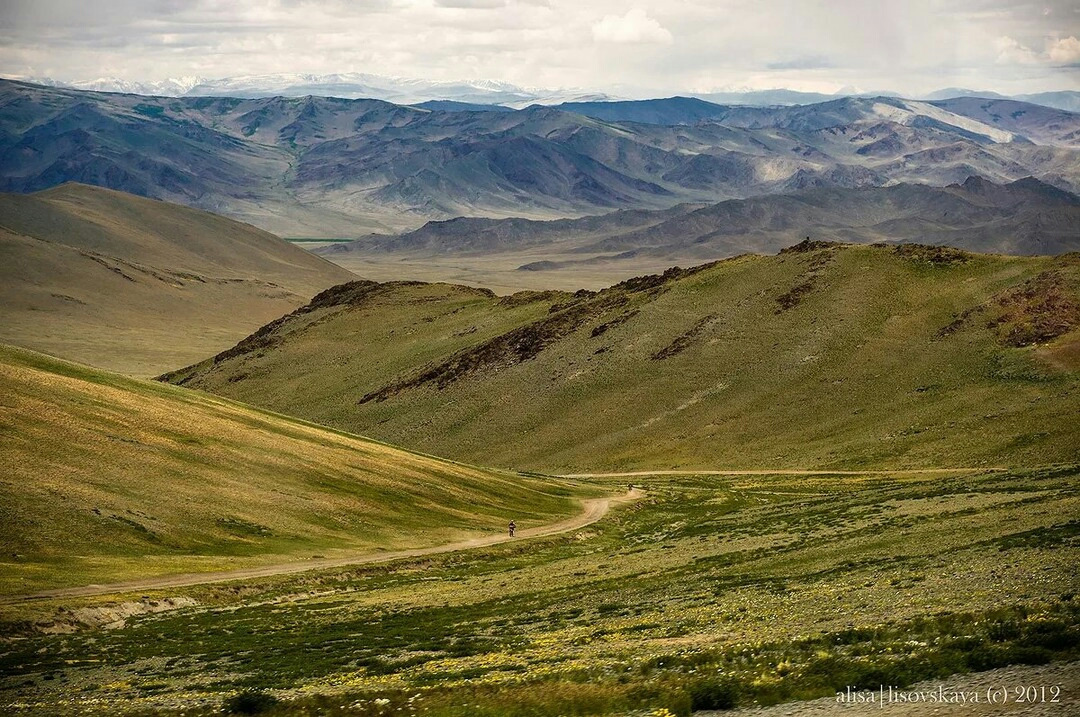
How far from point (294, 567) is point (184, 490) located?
35.4 feet

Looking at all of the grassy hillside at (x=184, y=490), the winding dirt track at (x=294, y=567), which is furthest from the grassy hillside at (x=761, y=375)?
the winding dirt track at (x=294, y=567)

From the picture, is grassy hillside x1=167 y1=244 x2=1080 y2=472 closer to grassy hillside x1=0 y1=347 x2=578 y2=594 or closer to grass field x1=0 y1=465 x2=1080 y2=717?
grassy hillside x1=0 y1=347 x2=578 y2=594

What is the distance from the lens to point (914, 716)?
22469 mm

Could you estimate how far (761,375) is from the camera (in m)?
128

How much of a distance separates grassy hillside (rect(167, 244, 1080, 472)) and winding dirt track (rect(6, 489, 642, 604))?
35937 mm

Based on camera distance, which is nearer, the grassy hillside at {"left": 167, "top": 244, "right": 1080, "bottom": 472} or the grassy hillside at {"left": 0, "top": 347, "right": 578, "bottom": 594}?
the grassy hillside at {"left": 0, "top": 347, "right": 578, "bottom": 594}

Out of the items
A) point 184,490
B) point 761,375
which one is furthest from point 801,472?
point 184,490

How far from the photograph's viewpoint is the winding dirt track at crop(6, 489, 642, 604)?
4541cm

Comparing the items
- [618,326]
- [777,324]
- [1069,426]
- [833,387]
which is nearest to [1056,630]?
[1069,426]

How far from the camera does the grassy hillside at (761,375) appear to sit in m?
105

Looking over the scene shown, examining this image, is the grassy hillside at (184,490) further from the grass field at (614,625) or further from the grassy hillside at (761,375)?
the grassy hillside at (761,375)

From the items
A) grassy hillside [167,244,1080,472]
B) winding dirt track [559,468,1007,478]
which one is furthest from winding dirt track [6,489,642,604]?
grassy hillside [167,244,1080,472]

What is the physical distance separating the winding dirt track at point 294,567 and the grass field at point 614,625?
1.34 meters

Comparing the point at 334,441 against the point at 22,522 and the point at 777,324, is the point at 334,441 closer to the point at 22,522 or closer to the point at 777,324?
the point at 22,522
